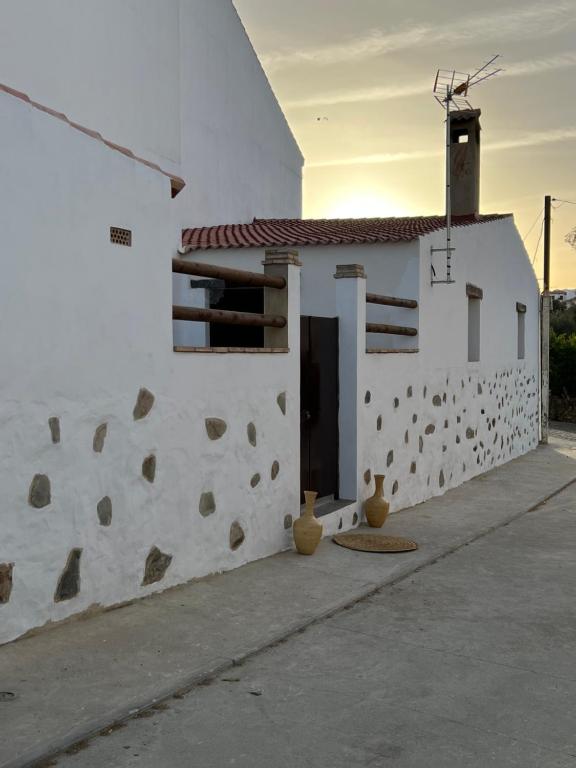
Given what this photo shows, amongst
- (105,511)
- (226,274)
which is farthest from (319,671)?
(226,274)

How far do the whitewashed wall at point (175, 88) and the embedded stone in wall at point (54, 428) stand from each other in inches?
258

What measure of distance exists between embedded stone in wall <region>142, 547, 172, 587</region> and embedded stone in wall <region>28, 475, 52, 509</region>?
114cm

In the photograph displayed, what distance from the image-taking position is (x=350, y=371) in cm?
912

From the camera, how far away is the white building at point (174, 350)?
507cm

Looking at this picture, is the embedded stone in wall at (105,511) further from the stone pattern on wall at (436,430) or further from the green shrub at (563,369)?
the green shrub at (563,369)

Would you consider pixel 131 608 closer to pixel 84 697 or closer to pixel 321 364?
pixel 84 697

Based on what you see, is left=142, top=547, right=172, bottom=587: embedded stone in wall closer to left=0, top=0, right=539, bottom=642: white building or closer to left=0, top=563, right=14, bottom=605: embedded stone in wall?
left=0, top=0, right=539, bottom=642: white building

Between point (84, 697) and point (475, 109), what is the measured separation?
49.5 ft

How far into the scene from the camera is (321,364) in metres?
8.84

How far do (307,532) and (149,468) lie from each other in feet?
6.62

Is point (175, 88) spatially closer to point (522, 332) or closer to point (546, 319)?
point (522, 332)

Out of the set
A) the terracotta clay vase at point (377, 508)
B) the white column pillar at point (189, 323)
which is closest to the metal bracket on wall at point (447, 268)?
the white column pillar at point (189, 323)

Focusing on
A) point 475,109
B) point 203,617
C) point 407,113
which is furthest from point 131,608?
point 475,109

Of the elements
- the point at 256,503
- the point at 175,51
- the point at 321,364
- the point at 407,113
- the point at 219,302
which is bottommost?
the point at 256,503
